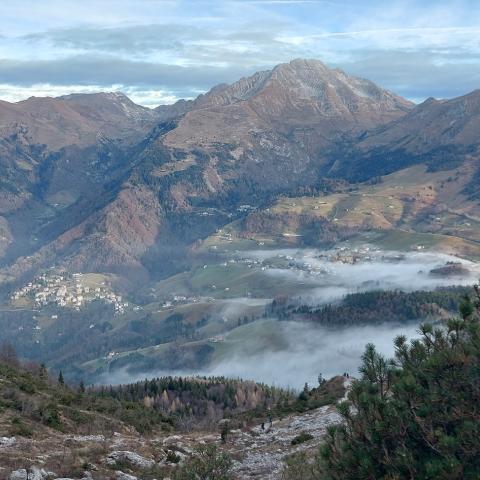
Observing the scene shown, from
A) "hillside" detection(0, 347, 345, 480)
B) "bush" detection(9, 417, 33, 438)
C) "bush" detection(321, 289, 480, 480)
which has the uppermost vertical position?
"bush" detection(321, 289, 480, 480)

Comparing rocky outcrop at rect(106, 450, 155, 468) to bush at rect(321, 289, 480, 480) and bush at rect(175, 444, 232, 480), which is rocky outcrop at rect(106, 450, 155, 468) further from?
bush at rect(321, 289, 480, 480)

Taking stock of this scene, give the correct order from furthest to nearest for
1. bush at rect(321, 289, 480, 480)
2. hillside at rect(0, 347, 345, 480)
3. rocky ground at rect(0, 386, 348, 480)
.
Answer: hillside at rect(0, 347, 345, 480) < rocky ground at rect(0, 386, 348, 480) < bush at rect(321, 289, 480, 480)

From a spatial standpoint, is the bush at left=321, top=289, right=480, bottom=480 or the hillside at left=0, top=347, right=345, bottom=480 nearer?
the bush at left=321, top=289, right=480, bottom=480

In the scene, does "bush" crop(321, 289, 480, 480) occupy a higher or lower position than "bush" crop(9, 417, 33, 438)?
higher

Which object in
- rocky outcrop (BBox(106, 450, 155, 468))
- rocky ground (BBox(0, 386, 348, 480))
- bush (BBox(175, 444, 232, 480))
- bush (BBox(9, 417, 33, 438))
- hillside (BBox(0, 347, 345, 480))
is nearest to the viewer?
bush (BBox(175, 444, 232, 480))

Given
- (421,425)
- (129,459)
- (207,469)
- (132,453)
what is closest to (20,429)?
(132,453)

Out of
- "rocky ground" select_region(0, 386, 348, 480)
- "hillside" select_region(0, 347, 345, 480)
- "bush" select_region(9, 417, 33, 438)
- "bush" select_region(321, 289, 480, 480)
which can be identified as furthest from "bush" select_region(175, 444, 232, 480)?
"bush" select_region(9, 417, 33, 438)

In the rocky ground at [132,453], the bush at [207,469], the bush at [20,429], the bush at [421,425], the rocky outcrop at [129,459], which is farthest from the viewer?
the bush at [20,429]

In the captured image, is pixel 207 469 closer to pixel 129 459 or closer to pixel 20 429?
pixel 129 459

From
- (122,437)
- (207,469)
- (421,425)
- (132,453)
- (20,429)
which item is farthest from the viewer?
(122,437)

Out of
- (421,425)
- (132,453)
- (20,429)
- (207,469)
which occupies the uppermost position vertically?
(421,425)

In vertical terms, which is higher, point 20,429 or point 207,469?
point 207,469

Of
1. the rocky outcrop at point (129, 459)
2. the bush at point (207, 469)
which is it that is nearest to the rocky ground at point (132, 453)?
the rocky outcrop at point (129, 459)

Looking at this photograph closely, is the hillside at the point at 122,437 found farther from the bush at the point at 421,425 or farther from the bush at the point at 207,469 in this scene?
the bush at the point at 421,425
